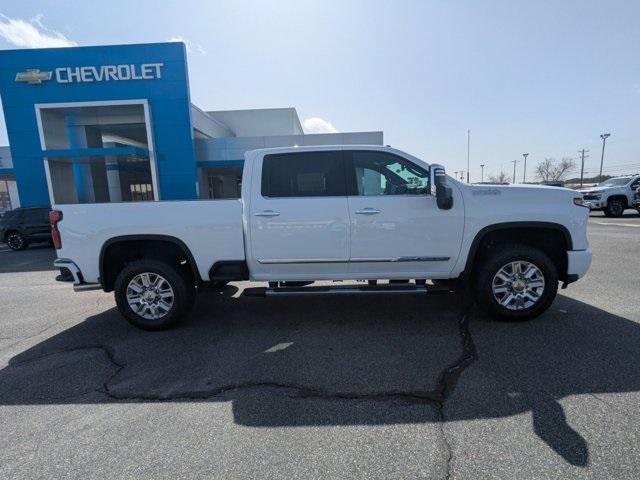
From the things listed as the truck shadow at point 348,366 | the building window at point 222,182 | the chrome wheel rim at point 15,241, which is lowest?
the truck shadow at point 348,366

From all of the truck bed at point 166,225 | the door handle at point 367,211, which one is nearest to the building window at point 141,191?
the truck bed at point 166,225

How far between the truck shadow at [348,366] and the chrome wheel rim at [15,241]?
11752 millimetres

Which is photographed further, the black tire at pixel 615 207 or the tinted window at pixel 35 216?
the black tire at pixel 615 207

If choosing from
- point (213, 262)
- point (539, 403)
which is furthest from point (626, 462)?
point (213, 262)

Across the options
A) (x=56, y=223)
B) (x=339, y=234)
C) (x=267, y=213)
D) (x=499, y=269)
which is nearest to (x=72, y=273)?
(x=56, y=223)

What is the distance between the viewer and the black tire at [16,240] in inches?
516

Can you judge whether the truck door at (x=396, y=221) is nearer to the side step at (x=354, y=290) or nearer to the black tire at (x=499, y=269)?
the side step at (x=354, y=290)

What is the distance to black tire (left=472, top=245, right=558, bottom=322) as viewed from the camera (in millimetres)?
4055

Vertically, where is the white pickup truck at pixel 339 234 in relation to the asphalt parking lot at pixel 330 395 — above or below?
above

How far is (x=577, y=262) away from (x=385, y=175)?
2.44 m

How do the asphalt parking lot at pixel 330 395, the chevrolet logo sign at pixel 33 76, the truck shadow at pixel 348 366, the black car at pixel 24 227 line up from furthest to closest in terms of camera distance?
the chevrolet logo sign at pixel 33 76, the black car at pixel 24 227, the truck shadow at pixel 348 366, the asphalt parking lot at pixel 330 395

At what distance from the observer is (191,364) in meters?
3.46

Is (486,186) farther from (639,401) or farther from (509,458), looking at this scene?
(509,458)

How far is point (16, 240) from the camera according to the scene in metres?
13.2
